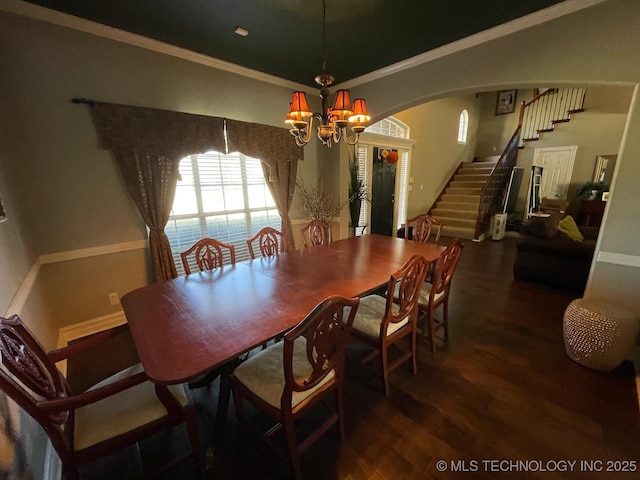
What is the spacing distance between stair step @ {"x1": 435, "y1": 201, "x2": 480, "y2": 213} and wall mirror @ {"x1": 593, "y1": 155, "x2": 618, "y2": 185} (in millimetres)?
2753

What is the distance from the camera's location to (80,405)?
0.91 m

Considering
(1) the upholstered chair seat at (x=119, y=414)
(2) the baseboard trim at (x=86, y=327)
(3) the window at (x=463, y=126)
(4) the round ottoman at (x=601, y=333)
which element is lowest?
(2) the baseboard trim at (x=86, y=327)

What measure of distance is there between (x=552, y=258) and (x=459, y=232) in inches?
115

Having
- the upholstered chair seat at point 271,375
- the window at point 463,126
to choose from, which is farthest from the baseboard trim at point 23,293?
the window at point 463,126

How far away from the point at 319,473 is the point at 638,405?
2071 mm

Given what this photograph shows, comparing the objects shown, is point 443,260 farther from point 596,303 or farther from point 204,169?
point 204,169

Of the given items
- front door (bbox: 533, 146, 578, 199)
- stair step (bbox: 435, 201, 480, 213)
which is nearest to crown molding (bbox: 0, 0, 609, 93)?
stair step (bbox: 435, 201, 480, 213)

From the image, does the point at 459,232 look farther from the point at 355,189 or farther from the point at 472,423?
the point at 472,423

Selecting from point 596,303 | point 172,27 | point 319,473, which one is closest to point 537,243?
point 596,303

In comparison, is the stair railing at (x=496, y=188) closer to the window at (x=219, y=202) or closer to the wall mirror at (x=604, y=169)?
the wall mirror at (x=604, y=169)

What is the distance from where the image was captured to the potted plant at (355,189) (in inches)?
181

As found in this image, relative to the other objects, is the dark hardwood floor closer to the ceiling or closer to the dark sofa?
the dark sofa

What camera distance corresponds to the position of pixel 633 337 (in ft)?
6.04

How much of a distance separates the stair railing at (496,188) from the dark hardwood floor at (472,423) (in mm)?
4065
